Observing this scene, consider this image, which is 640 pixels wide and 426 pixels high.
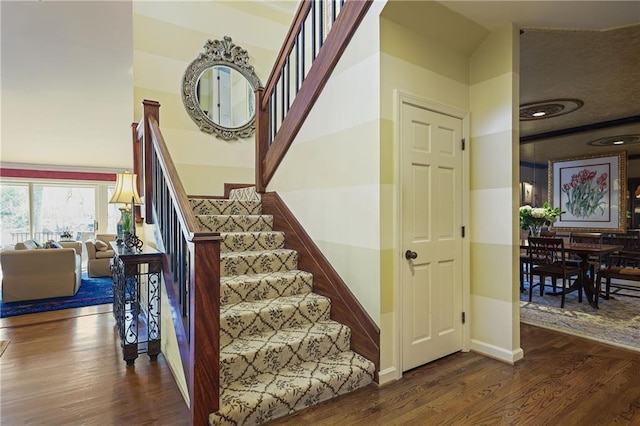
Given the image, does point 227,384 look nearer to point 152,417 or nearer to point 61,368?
point 152,417

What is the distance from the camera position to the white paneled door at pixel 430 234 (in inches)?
101

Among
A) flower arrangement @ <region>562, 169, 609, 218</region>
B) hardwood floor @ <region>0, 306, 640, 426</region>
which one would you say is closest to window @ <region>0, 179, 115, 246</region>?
hardwood floor @ <region>0, 306, 640, 426</region>

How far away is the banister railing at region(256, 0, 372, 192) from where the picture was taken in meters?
2.79

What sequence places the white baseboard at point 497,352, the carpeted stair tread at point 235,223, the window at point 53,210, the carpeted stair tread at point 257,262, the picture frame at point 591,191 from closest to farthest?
the white baseboard at point 497,352 < the carpeted stair tread at point 257,262 < the carpeted stair tread at point 235,223 < the picture frame at point 591,191 < the window at point 53,210

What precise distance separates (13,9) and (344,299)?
4.91 m

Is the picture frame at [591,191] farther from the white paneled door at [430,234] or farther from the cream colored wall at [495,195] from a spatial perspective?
the white paneled door at [430,234]

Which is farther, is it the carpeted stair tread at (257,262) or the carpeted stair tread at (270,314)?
the carpeted stair tread at (257,262)

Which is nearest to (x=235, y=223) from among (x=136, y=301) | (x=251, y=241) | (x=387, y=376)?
(x=251, y=241)

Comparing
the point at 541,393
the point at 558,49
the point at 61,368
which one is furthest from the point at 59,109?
the point at 541,393

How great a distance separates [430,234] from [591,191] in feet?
21.2

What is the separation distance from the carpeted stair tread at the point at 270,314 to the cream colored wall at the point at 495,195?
4.35 ft

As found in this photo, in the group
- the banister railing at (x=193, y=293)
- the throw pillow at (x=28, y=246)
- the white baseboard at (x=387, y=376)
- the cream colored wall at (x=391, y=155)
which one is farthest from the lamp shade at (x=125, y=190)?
the throw pillow at (x=28, y=246)

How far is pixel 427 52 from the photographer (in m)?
2.71

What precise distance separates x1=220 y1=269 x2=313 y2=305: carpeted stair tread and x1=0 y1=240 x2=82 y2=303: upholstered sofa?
156 inches
